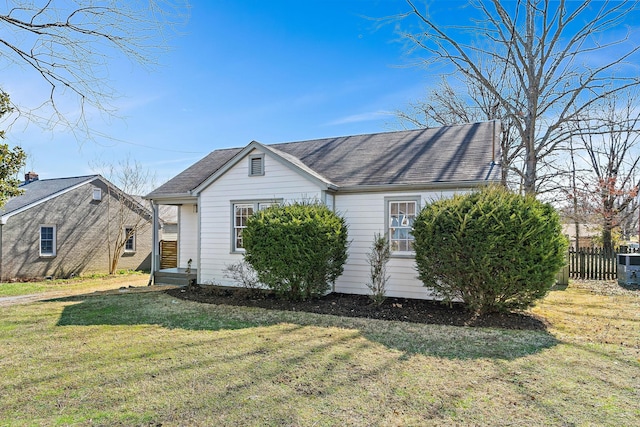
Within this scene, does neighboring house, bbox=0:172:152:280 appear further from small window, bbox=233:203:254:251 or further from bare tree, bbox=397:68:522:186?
bare tree, bbox=397:68:522:186

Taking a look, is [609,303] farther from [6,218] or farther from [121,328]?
[6,218]

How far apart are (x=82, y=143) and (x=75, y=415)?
148 inches

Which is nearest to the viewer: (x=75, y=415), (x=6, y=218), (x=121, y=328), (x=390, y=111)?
(x=75, y=415)

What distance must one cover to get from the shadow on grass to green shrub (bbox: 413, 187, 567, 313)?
79 centimetres

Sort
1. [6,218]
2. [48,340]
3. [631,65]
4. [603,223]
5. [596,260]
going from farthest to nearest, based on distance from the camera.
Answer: [603,223]
[6,218]
[596,260]
[631,65]
[48,340]

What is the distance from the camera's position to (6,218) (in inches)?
550

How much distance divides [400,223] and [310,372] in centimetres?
578

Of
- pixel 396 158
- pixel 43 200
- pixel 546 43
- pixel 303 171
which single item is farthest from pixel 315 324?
pixel 43 200

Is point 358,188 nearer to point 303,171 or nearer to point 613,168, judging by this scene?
point 303,171

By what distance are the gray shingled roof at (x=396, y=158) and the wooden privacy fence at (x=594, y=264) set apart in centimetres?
598

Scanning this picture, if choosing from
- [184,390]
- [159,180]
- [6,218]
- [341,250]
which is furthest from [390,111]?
Result: [184,390]

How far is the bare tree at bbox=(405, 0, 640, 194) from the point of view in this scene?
1124cm

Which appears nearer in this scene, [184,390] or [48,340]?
[184,390]

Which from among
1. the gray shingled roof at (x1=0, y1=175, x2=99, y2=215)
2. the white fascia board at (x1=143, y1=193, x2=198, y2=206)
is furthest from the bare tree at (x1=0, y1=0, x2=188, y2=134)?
the gray shingled roof at (x1=0, y1=175, x2=99, y2=215)
